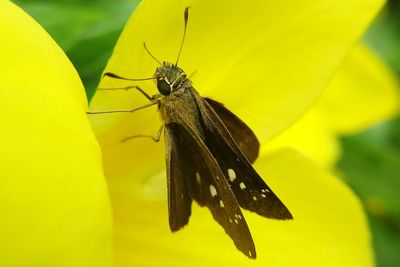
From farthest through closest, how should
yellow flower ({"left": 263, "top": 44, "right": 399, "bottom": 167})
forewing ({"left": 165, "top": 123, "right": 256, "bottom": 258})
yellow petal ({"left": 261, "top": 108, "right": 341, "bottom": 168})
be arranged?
yellow flower ({"left": 263, "top": 44, "right": 399, "bottom": 167})
yellow petal ({"left": 261, "top": 108, "right": 341, "bottom": 168})
forewing ({"left": 165, "top": 123, "right": 256, "bottom": 258})

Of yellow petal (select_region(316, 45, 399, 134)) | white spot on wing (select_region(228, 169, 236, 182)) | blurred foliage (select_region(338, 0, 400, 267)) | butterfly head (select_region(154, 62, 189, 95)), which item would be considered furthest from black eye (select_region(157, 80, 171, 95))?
blurred foliage (select_region(338, 0, 400, 267))

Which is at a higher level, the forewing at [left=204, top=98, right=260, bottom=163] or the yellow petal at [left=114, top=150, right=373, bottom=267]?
the forewing at [left=204, top=98, right=260, bottom=163]

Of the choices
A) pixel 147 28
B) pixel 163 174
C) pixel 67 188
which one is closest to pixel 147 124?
pixel 163 174

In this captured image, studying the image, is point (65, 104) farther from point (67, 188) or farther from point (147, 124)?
point (147, 124)

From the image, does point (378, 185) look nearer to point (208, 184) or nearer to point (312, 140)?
point (312, 140)

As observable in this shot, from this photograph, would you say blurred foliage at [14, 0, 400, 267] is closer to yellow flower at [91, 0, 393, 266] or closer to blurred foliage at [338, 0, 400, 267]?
blurred foliage at [338, 0, 400, 267]

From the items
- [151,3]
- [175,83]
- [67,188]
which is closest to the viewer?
[67,188]
